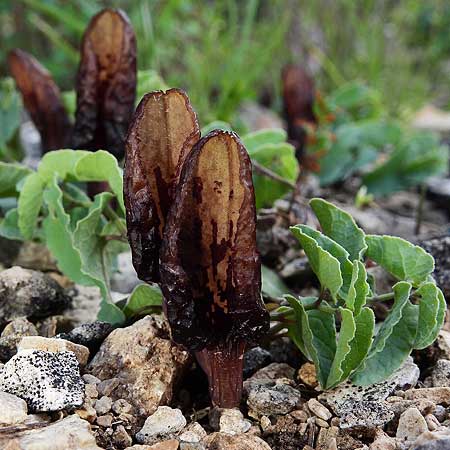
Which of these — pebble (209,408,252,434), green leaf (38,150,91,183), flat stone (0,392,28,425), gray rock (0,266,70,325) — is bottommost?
pebble (209,408,252,434)

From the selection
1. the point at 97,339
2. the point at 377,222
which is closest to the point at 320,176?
the point at 377,222

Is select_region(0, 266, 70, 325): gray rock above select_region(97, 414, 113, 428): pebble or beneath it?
above

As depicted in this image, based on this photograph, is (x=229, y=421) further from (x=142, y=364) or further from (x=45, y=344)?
(x=45, y=344)

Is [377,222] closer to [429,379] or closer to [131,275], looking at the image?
[131,275]

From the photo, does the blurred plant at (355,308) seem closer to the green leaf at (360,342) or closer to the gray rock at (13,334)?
the green leaf at (360,342)

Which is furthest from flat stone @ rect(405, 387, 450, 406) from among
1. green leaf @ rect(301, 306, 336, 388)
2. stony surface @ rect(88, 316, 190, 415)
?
stony surface @ rect(88, 316, 190, 415)

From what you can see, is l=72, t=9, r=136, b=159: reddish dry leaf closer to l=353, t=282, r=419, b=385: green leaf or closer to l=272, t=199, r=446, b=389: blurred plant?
l=272, t=199, r=446, b=389: blurred plant
